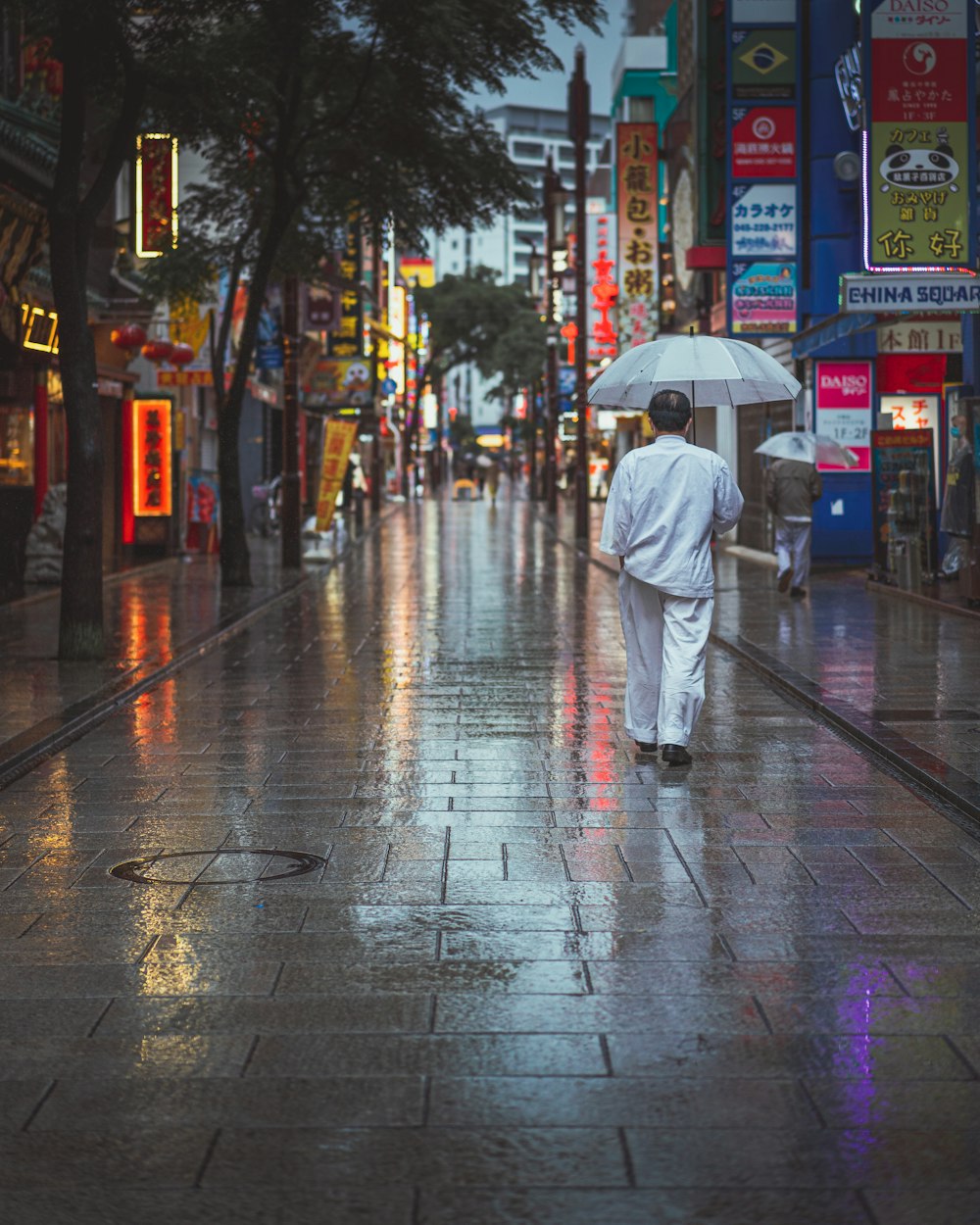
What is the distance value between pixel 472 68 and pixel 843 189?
7.44 m

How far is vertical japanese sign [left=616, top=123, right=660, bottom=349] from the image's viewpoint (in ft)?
143

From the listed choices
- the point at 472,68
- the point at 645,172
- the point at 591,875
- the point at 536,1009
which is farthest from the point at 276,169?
the point at 645,172

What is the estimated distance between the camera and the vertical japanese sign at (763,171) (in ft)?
83.8

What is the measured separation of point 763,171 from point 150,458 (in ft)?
34.3

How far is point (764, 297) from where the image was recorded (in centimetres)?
2581

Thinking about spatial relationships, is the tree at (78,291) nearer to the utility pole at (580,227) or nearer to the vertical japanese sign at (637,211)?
the utility pole at (580,227)

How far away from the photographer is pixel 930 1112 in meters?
4.34

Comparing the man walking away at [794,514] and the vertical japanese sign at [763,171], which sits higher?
the vertical japanese sign at [763,171]

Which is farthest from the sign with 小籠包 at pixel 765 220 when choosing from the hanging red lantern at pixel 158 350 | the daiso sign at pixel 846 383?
the hanging red lantern at pixel 158 350

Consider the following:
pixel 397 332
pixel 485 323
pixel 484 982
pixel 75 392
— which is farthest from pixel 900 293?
pixel 485 323

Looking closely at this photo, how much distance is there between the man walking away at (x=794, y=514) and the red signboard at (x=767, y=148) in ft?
19.4

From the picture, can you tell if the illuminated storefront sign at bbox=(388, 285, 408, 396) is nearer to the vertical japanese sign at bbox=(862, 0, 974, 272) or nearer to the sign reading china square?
the vertical japanese sign at bbox=(862, 0, 974, 272)

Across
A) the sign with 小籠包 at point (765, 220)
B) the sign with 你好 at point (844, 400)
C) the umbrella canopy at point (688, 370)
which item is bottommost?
the umbrella canopy at point (688, 370)

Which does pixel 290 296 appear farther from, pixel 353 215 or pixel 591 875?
pixel 591 875
